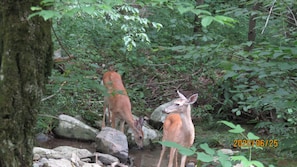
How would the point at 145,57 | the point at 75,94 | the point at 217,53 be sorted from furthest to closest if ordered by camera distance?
the point at 145,57
the point at 75,94
the point at 217,53

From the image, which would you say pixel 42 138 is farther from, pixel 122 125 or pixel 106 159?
pixel 122 125

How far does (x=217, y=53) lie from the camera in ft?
14.5

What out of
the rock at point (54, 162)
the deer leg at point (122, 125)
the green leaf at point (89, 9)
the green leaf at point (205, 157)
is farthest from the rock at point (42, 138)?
the green leaf at point (89, 9)

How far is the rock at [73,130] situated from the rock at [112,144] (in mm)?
470

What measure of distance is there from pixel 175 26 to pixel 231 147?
4.98 meters

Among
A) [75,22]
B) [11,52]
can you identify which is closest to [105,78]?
[75,22]

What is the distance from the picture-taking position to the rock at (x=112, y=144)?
7438 millimetres

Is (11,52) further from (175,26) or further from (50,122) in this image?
(175,26)

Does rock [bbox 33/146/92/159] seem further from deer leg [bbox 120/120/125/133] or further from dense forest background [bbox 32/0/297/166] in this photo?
deer leg [bbox 120/120/125/133]

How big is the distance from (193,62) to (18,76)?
8313 mm

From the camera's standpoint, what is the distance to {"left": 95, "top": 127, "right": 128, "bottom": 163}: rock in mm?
7438

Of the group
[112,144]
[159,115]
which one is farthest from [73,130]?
[159,115]

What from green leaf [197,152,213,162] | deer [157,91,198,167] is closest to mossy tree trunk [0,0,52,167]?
green leaf [197,152,213,162]

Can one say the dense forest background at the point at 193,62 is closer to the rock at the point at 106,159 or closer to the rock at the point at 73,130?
the rock at the point at 73,130
